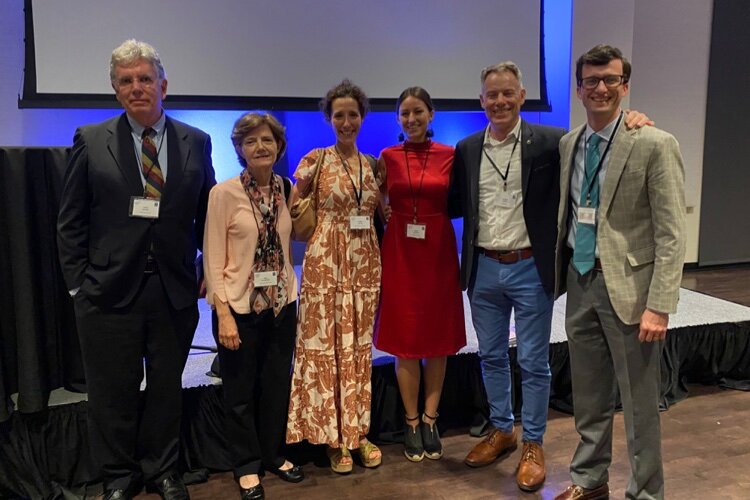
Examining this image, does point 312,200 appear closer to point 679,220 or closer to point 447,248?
point 447,248

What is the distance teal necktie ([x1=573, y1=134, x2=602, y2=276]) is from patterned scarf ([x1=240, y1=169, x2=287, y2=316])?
108cm

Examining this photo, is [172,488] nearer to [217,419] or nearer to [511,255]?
[217,419]

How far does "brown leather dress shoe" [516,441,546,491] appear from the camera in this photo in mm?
2359

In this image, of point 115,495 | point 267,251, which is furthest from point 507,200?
point 115,495

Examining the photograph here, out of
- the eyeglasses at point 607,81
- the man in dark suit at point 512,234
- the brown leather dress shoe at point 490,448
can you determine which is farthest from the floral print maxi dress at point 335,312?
the eyeglasses at point 607,81

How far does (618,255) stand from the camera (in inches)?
75.3

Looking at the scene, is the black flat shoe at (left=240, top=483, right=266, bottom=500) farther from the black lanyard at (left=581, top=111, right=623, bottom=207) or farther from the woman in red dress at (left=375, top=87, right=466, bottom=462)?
the black lanyard at (left=581, top=111, right=623, bottom=207)

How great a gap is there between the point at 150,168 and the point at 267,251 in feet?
1.63

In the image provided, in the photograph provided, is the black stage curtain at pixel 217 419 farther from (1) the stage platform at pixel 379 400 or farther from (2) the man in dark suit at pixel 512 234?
(2) the man in dark suit at pixel 512 234

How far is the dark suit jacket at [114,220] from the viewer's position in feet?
6.50

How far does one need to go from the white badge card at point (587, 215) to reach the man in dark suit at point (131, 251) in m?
1.34

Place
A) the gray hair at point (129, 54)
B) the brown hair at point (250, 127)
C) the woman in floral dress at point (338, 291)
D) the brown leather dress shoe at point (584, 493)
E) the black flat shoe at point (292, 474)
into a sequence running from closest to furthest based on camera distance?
the gray hair at point (129, 54), the brown hair at point (250, 127), the brown leather dress shoe at point (584, 493), the woman in floral dress at point (338, 291), the black flat shoe at point (292, 474)

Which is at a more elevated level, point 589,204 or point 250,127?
point 250,127

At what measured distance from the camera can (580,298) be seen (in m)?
2.07
